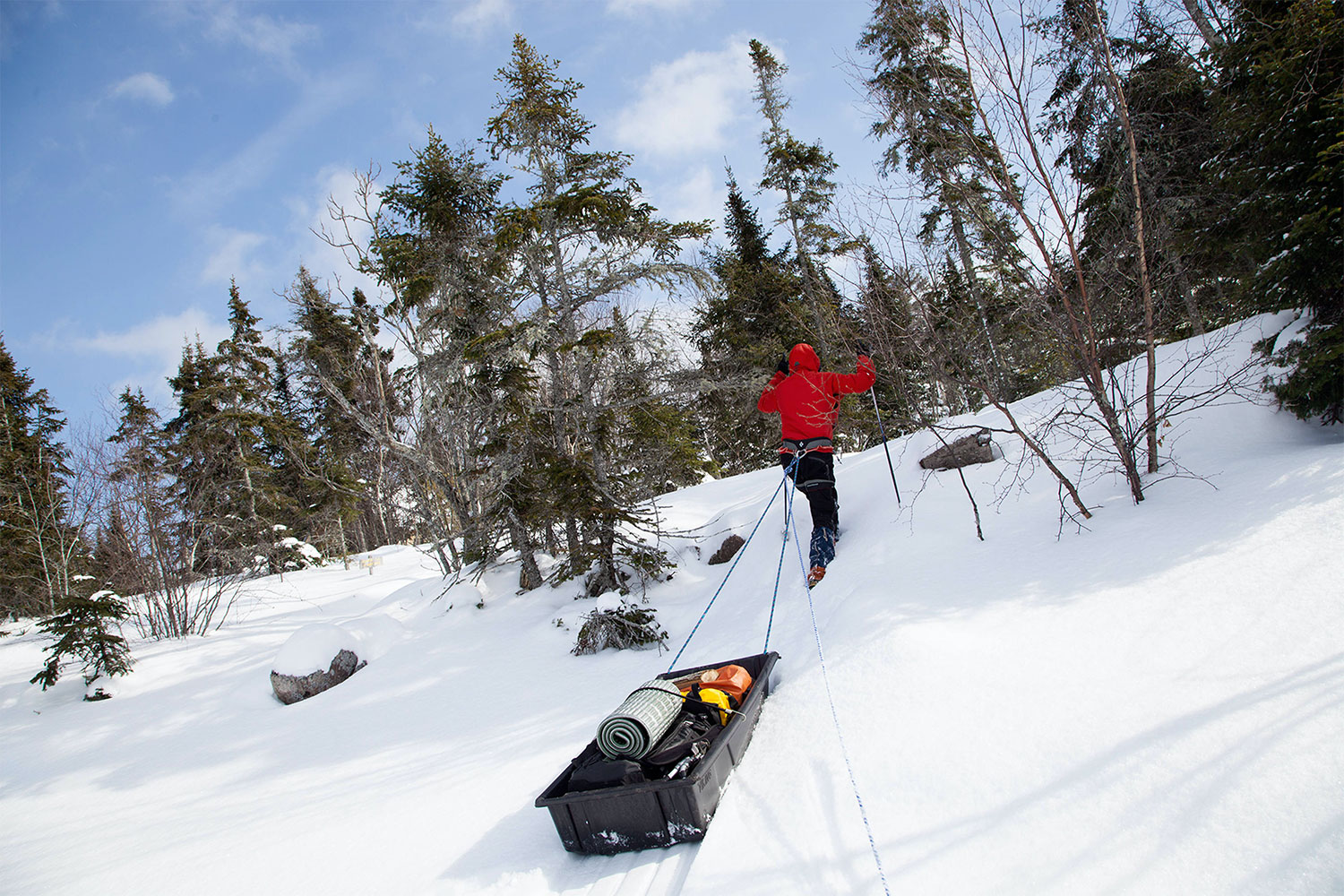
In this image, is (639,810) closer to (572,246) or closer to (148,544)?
(572,246)

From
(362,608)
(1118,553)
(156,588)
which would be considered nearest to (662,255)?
(1118,553)

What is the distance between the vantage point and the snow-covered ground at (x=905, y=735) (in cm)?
203

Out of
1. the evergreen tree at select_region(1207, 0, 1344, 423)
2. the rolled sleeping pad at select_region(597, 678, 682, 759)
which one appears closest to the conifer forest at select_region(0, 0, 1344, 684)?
the evergreen tree at select_region(1207, 0, 1344, 423)

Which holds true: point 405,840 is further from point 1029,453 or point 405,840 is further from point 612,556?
point 1029,453

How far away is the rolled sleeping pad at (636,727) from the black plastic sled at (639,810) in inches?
6.9

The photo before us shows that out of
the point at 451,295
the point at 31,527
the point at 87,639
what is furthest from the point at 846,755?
the point at 31,527

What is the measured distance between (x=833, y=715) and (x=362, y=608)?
1128 centimetres

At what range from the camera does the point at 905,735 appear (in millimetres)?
2842

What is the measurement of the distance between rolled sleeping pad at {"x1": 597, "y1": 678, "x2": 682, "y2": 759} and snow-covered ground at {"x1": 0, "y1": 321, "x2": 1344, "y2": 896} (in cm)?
44

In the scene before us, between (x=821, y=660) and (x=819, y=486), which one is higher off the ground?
(x=819, y=486)

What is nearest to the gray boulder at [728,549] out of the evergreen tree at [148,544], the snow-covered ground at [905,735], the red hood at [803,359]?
the snow-covered ground at [905,735]

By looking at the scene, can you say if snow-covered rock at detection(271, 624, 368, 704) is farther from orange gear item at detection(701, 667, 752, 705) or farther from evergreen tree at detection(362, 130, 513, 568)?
orange gear item at detection(701, 667, 752, 705)

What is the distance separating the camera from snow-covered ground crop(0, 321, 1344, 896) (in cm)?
203

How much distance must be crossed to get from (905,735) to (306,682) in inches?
275
